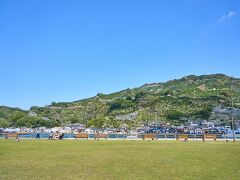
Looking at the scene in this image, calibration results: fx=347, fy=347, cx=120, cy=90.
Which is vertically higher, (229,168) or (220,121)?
(220,121)

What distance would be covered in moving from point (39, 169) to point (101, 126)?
487ft

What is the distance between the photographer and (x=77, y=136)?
227ft

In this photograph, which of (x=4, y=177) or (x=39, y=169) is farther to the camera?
(x=39, y=169)

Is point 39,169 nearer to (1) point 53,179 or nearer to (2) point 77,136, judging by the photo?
(1) point 53,179

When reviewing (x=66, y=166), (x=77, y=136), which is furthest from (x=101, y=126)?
(x=66, y=166)

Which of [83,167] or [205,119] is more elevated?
[205,119]

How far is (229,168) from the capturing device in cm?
1852

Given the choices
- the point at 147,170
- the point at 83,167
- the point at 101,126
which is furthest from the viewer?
the point at 101,126

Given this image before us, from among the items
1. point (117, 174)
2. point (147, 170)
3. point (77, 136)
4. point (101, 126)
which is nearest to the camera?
point (117, 174)

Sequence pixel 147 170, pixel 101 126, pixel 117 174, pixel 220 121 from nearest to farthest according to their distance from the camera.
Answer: pixel 117 174 → pixel 147 170 → pixel 101 126 → pixel 220 121

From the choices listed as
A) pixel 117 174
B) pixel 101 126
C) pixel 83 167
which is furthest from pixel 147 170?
pixel 101 126

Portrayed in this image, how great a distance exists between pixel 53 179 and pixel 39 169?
3405mm

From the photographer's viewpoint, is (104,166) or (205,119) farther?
(205,119)

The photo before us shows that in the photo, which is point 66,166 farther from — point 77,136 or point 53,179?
point 77,136
